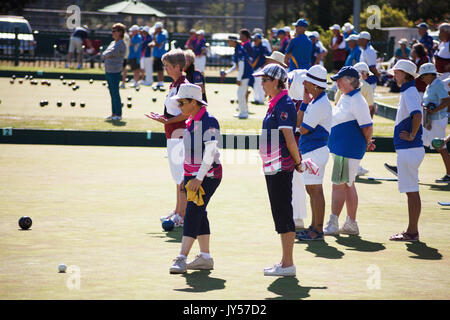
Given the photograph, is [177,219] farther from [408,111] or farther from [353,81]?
[408,111]

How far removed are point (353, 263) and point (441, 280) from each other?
83 cm

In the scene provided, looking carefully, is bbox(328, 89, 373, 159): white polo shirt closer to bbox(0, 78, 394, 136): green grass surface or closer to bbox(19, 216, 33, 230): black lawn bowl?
bbox(19, 216, 33, 230): black lawn bowl

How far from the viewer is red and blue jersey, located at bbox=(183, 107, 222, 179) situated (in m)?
6.95

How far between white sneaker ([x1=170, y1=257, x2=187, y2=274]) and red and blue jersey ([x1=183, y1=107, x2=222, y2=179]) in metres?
0.70

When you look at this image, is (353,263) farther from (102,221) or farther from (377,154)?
(377,154)

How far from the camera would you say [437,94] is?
37.5ft

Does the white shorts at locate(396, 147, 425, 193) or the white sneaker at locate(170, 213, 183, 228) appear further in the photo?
the white sneaker at locate(170, 213, 183, 228)

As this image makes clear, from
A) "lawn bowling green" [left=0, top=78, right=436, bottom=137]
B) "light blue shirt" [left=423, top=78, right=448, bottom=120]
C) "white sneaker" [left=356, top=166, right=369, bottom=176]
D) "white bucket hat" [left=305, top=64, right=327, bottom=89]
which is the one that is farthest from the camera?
"lawn bowling green" [left=0, top=78, right=436, bottom=137]

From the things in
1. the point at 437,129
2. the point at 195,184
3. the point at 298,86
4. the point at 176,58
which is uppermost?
the point at 176,58

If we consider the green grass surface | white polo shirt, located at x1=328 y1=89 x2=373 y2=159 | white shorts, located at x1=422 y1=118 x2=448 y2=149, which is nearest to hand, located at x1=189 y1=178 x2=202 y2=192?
white polo shirt, located at x1=328 y1=89 x2=373 y2=159

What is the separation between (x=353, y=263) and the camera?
743cm

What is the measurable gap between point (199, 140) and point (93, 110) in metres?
12.7

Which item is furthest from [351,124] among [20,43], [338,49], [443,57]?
[20,43]

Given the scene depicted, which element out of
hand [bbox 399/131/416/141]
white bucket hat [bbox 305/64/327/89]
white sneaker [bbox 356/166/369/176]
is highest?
white bucket hat [bbox 305/64/327/89]
